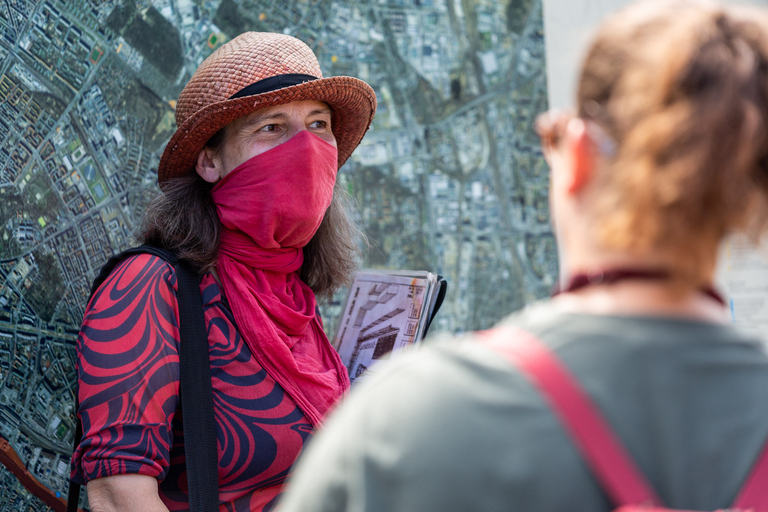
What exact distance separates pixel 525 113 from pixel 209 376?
2.55 m

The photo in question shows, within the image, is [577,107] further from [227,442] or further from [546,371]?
[227,442]

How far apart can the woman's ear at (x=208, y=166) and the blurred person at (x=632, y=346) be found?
1.44m

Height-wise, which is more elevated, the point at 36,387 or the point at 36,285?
the point at 36,285

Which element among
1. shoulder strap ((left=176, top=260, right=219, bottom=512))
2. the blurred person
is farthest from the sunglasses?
shoulder strap ((left=176, top=260, right=219, bottom=512))

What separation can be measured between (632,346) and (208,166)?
1.64m

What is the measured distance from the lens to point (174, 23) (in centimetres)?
272

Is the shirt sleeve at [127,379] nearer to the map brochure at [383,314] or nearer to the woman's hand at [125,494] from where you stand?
the woman's hand at [125,494]

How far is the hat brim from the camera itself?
1.96 metres

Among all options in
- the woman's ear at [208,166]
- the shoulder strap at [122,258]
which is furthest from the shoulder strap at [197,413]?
the woman's ear at [208,166]

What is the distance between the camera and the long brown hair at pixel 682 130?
73 cm

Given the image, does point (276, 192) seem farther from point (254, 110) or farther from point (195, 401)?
point (195, 401)

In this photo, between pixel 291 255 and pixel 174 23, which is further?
pixel 174 23

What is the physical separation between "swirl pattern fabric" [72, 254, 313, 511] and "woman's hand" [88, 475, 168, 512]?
0.03m

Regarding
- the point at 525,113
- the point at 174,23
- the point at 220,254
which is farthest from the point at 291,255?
the point at 525,113
